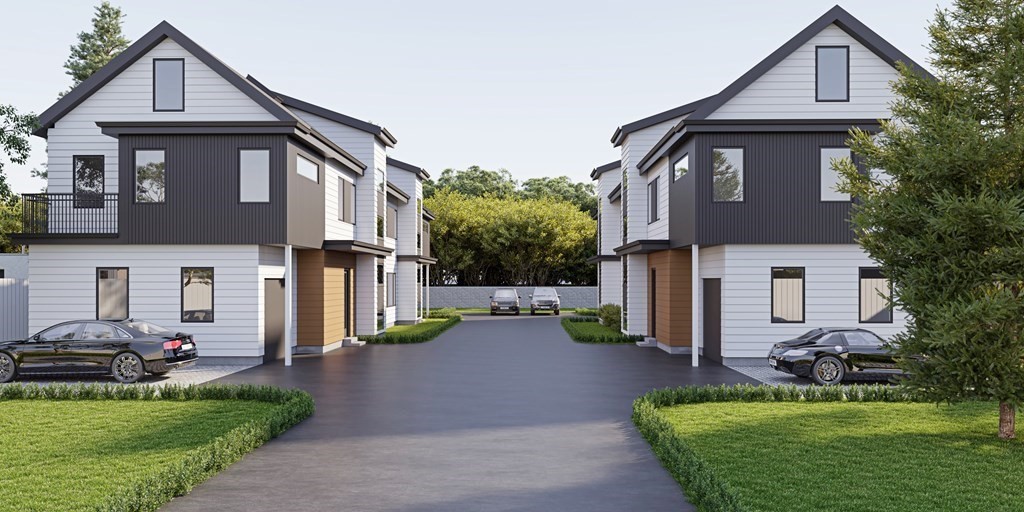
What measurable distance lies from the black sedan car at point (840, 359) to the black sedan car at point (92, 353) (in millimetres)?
13412

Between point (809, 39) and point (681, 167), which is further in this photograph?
point (681, 167)

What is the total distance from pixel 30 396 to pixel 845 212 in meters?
18.5

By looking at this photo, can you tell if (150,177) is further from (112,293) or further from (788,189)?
(788,189)

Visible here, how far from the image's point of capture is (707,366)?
2189cm

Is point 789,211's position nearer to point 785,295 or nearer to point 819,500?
point 785,295

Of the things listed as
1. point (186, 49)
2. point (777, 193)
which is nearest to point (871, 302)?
point (777, 193)

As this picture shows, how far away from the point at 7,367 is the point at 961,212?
18.4m

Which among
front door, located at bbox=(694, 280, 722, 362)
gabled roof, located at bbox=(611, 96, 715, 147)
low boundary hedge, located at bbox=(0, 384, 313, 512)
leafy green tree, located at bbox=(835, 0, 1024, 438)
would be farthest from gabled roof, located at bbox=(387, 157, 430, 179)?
leafy green tree, located at bbox=(835, 0, 1024, 438)

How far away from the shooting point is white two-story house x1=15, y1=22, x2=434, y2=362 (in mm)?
22078

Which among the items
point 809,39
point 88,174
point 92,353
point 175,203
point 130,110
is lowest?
point 92,353

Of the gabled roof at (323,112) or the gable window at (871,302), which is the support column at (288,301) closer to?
the gabled roof at (323,112)

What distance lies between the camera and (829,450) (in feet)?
36.1

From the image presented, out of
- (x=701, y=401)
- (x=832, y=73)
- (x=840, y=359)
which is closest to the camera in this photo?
(x=701, y=401)

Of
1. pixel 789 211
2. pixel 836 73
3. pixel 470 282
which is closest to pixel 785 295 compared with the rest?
pixel 789 211
